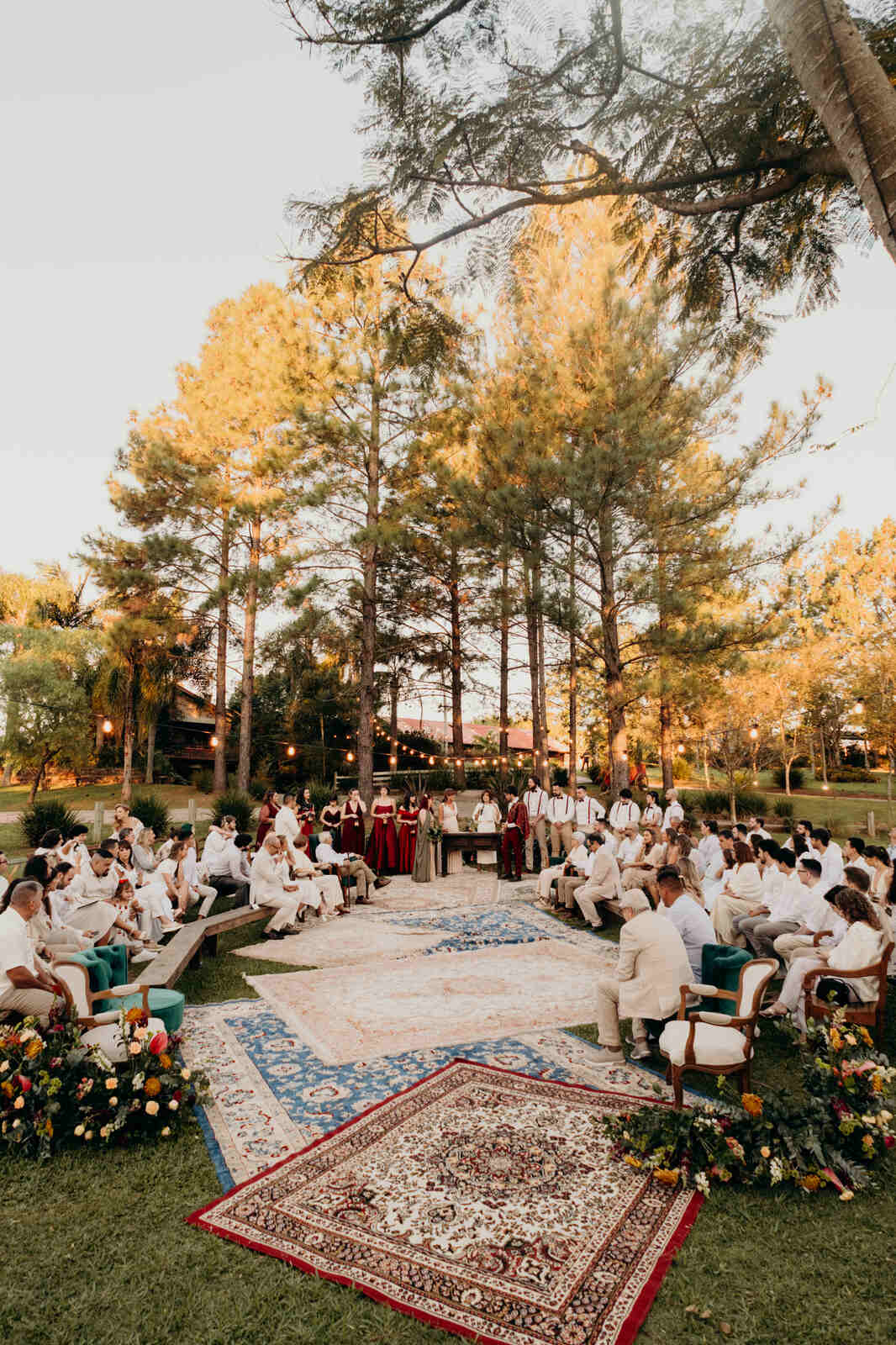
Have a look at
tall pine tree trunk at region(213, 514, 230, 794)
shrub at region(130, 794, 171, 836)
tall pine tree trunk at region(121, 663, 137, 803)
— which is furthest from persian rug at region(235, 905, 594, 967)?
tall pine tree trunk at region(121, 663, 137, 803)

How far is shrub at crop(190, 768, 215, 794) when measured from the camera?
92.4ft

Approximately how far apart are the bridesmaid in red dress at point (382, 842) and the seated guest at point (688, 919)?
372 inches

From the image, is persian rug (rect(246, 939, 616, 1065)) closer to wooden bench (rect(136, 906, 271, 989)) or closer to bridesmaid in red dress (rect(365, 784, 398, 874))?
wooden bench (rect(136, 906, 271, 989))

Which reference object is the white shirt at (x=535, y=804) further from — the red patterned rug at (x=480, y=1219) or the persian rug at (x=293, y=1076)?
the red patterned rug at (x=480, y=1219)

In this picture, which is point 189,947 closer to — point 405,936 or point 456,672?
point 405,936

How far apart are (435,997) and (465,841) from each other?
801 cm

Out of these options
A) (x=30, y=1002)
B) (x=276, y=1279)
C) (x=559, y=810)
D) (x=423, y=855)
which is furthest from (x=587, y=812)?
(x=276, y=1279)

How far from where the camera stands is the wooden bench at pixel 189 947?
6152 millimetres

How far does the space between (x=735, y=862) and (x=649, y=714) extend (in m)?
17.6

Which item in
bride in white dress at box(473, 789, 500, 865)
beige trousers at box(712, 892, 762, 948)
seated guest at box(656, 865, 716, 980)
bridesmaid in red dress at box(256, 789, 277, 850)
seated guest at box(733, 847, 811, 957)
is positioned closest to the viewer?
seated guest at box(656, 865, 716, 980)

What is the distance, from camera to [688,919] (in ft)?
18.5

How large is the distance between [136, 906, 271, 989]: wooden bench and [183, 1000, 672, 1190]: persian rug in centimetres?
46

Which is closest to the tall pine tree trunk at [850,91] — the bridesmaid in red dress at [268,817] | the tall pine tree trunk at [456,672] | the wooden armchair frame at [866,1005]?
the wooden armchair frame at [866,1005]

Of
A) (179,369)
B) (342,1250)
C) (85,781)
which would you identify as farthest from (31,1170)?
(85,781)
